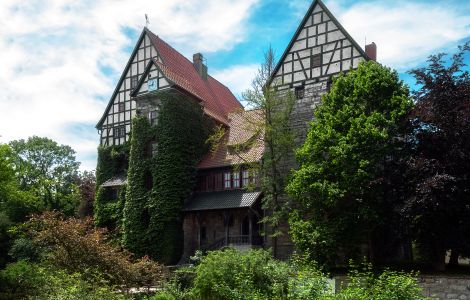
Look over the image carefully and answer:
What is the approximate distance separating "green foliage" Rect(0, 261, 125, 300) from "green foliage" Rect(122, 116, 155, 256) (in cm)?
1136

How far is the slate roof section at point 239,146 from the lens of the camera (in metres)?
26.5

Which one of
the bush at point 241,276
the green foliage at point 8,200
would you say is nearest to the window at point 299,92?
the bush at point 241,276

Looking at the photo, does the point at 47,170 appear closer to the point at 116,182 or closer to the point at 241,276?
the point at 116,182

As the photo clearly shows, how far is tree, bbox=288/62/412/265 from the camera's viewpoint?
18.8 m

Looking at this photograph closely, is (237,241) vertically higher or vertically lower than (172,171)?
lower

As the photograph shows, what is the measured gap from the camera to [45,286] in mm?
14562

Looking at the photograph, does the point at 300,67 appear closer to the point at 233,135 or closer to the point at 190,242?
the point at 233,135

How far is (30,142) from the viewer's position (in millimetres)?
48094

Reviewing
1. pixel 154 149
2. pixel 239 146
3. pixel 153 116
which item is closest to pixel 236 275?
pixel 239 146

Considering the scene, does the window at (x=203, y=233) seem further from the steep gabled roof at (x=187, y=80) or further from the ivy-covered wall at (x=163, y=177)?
the steep gabled roof at (x=187, y=80)

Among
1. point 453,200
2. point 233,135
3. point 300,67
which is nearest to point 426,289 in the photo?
point 453,200

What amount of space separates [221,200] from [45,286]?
45.6 feet

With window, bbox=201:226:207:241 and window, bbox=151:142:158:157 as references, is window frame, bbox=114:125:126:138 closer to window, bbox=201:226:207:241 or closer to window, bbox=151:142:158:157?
window, bbox=151:142:158:157

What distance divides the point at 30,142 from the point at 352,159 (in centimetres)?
3915
